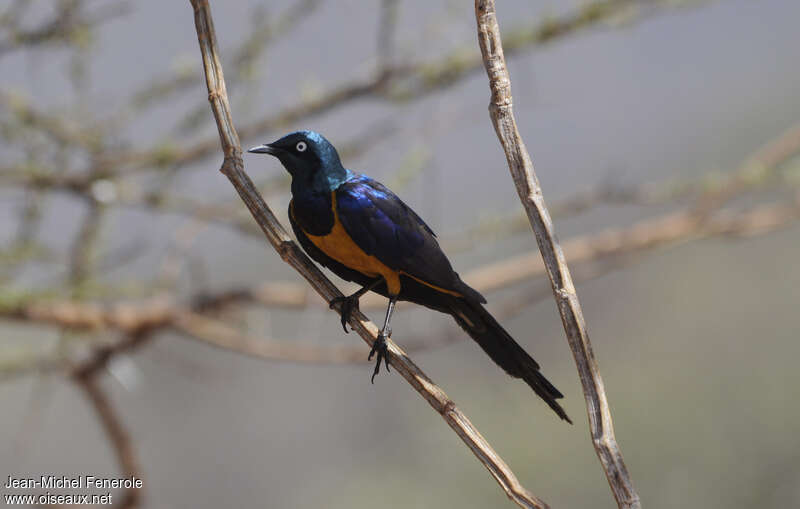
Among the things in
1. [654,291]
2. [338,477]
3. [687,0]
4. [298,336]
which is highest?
[654,291]

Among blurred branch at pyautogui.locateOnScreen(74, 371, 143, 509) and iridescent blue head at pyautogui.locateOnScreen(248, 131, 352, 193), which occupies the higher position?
blurred branch at pyautogui.locateOnScreen(74, 371, 143, 509)

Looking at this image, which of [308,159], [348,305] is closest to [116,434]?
[348,305]

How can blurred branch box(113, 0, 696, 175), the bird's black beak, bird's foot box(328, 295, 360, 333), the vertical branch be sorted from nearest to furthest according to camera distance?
the vertical branch < the bird's black beak < bird's foot box(328, 295, 360, 333) < blurred branch box(113, 0, 696, 175)

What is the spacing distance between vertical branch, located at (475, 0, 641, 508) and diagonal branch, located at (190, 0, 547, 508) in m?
0.18

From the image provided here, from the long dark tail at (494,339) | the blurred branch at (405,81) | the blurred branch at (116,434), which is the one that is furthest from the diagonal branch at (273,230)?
the blurred branch at (116,434)

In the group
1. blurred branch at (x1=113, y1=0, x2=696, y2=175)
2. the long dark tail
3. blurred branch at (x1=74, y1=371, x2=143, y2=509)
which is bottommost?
the long dark tail

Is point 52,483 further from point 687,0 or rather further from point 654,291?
point 654,291

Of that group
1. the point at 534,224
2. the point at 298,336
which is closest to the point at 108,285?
the point at 298,336

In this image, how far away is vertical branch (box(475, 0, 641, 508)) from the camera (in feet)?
4.66

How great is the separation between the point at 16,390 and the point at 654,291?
13.9 m

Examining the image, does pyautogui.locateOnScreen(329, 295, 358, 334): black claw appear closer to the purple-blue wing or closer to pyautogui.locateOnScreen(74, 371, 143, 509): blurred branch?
the purple-blue wing

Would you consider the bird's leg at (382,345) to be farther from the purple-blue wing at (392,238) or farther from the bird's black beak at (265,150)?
the bird's black beak at (265,150)

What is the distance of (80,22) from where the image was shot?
3.52 m

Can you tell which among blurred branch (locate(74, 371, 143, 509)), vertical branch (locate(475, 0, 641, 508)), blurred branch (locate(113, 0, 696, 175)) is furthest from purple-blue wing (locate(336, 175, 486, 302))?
blurred branch (locate(74, 371, 143, 509))
